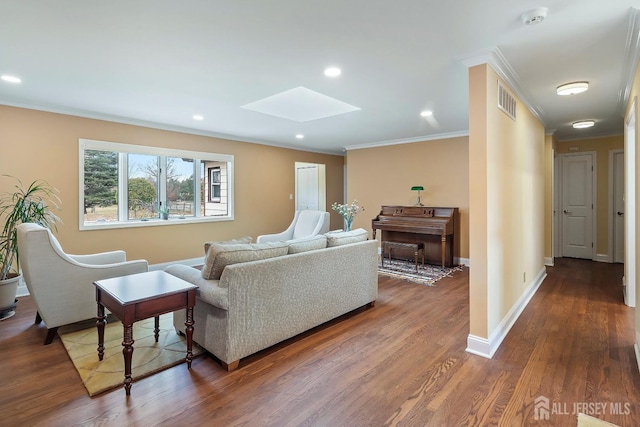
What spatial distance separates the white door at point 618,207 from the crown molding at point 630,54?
9.94 ft

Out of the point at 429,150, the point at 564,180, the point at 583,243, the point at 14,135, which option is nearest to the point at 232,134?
the point at 14,135

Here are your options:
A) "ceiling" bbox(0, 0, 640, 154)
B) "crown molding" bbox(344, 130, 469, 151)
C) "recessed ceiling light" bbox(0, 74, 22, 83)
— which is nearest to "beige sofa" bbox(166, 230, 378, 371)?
"ceiling" bbox(0, 0, 640, 154)

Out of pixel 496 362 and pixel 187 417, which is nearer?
pixel 187 417

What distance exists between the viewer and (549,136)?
5.48 m

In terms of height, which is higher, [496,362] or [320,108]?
[320,108]

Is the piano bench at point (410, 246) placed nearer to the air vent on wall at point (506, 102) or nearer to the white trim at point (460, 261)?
the white trim at point (460, 261)

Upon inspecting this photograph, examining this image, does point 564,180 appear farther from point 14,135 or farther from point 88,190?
point 14,135

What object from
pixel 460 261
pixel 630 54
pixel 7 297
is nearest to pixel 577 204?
pixel 460 261

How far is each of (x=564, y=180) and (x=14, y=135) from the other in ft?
29.2

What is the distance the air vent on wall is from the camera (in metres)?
2.84

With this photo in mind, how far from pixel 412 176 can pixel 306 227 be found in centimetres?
238

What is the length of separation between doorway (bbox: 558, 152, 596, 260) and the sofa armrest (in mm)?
6959

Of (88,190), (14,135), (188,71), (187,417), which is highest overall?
(188,71)

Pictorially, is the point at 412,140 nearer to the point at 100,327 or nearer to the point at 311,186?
the point at 311,186
